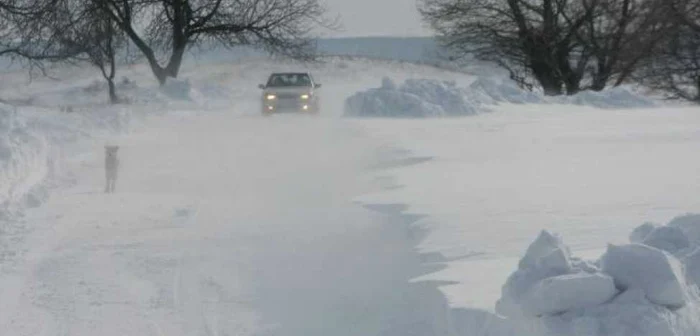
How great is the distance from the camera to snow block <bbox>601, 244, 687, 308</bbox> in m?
6.59

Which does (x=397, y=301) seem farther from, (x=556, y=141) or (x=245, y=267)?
(x=556, y=141)

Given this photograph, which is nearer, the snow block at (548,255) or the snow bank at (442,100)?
the snow block at (548,255)

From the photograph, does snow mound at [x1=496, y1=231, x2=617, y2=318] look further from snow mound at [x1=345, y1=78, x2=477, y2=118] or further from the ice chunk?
snow mound at [x1=345, y1=78, x2=477, y2=118]

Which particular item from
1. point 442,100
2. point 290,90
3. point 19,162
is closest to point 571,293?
point 19,162

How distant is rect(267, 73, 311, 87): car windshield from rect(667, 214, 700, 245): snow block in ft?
92.3

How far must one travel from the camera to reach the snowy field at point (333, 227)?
8125 mm

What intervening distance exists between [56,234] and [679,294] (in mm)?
7601

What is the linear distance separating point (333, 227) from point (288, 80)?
23948 mm

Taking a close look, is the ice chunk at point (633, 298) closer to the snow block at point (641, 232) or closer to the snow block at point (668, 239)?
the snow block at point (668, 239)

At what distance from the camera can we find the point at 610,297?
21.8ft

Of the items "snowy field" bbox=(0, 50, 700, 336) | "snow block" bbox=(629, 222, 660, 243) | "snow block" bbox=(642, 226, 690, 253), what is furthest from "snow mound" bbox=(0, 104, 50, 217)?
"snow block" bbox=(642, 226, 690, 253)

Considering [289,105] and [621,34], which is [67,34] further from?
[621,34]

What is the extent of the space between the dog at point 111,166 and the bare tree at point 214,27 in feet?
118

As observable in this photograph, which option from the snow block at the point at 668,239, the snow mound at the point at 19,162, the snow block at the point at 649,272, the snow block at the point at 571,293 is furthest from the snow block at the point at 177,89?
the snow block at the point at 571,293
